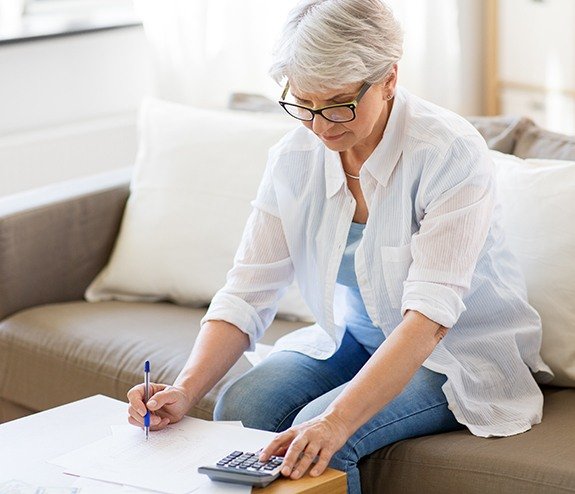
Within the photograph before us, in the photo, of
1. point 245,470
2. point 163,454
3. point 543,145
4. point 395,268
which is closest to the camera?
point 245,470

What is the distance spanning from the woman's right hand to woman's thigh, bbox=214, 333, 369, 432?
0.13 meters

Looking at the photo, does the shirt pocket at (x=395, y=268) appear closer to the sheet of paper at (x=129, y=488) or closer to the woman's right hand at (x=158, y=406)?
the woman's right hand at (x=158, y=406)

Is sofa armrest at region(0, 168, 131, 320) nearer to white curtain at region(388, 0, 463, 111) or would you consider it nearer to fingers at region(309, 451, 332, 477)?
fingers at region(309, 451, 332, 477)

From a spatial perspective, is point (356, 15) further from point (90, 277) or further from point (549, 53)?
point (549, 53)

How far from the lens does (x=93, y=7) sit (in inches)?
136

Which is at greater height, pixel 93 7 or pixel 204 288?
pixel 93 7

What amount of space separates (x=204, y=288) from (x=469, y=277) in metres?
0.90

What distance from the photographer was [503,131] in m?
2.30

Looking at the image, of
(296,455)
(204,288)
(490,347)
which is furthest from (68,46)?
(296,455)

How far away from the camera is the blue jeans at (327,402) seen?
1.72 m

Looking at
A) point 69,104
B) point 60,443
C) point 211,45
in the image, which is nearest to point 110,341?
point 60,443

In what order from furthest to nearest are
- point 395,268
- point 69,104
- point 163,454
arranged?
point 69,104 → point 395,268 → point 163,454

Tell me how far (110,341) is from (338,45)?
2.97 ft

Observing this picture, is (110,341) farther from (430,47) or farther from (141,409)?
(430,47)
